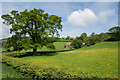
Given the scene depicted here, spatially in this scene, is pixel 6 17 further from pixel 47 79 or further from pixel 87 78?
pixel 87 78

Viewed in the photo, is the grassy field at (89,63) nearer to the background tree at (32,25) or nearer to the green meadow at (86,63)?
the green meadow at (86,63)

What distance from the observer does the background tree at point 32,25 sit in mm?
15086

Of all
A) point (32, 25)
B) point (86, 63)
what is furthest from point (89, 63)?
point (32, 25)

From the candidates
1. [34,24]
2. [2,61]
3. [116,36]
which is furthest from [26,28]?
[116,36]

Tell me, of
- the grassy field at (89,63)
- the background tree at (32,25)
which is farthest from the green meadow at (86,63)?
the background tree at (32,25)

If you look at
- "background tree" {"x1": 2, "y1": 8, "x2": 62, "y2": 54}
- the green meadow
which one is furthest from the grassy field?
"background tree" {"x1": 2, "y1": 8, "x2": 62, "y2": 54}

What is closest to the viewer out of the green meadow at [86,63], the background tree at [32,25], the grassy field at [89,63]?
the green meadow at [86,63]

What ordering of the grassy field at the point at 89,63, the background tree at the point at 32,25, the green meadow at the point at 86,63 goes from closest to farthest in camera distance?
the green meadow at the point at 86,63 < the grassy field at the point at 89,63 < the background tree at the point at 32,25

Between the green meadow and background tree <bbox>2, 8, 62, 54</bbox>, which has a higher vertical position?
background tree <bbox>2, 8, 62, 54</bbox>

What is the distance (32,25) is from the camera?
54.5ft

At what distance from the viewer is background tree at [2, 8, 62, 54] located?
1509 cm

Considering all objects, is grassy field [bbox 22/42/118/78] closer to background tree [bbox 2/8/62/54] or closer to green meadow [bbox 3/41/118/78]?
green meadow [bbox 3/41/118/78]

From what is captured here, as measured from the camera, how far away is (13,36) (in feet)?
53.5

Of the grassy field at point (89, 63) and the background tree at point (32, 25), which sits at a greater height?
the background tree at point (32, 25)
